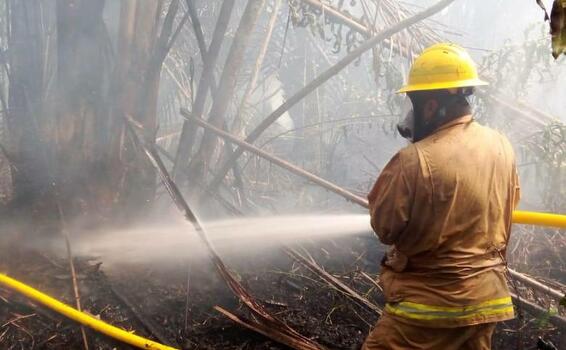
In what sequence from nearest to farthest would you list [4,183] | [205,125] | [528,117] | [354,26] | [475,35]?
[205,125]
[354,26]
[528,117]
[4,183]
[475,35]

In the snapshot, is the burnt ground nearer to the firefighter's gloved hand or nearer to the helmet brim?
the firefighter's gloved hand

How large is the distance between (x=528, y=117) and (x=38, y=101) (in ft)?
18.2

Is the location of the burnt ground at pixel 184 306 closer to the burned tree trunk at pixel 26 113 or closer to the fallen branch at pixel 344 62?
the burned tree trunk at pixel 26 113

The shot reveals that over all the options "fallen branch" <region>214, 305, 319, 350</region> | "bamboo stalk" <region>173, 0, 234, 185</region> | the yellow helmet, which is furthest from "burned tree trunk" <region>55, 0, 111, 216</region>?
the yellow helmet

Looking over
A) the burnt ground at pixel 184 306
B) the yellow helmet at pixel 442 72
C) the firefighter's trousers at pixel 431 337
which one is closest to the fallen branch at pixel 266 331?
the burnt ground at pixel 184 306

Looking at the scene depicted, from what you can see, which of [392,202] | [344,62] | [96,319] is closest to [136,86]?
[344,62]

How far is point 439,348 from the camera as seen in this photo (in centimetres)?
216

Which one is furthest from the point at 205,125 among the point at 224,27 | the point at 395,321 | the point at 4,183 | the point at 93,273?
the point at 4,183

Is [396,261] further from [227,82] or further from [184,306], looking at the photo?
[227,82]

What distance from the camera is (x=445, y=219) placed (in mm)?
2068

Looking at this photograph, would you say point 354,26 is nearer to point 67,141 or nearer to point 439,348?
point 67,141

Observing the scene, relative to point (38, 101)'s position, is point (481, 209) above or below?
above

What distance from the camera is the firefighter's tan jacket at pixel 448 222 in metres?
2.05

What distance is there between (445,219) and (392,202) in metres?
0.25
